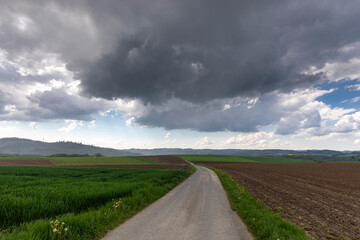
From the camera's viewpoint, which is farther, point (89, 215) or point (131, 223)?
point (131, 223)

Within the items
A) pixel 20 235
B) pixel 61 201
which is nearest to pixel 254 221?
pixel 20 235

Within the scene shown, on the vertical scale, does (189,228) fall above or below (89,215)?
below

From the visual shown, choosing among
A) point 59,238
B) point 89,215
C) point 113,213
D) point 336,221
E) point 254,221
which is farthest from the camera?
point 336,221

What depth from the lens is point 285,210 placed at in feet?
36.9

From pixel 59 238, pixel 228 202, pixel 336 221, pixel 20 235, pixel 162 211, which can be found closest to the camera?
pixel 20 235

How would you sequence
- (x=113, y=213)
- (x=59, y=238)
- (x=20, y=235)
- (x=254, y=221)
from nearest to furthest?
(x=20, y=235) → (x=59, y=238) → (x=254, y=221) → (x=113, y=213)

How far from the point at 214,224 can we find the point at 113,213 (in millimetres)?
5211

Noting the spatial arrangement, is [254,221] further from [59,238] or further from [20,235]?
[20,235]

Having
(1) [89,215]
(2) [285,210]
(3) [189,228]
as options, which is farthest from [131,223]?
(2) [285,210]

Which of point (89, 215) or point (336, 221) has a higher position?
point (89, 215)

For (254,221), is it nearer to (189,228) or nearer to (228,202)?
(189,228)

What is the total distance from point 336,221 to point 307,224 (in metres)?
2.41

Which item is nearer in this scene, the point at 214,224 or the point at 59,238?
the point at 59,238

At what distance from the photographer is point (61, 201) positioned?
941 centimetres
